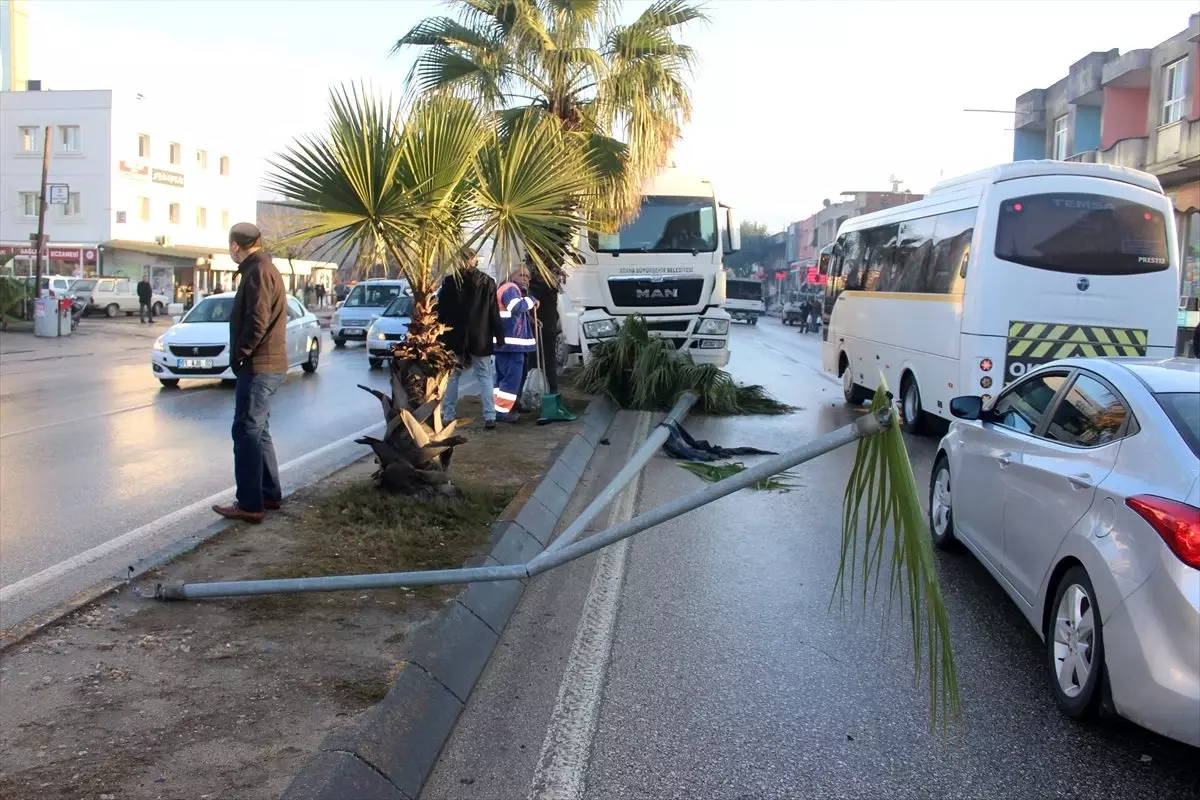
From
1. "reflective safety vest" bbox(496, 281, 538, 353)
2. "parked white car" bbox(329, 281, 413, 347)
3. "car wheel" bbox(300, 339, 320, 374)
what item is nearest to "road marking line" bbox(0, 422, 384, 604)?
"reflective safety vest" bbox(496, 281, 538, 353)

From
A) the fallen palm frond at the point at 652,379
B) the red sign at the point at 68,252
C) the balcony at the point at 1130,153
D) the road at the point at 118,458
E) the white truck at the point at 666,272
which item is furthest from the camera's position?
the red sign at the point at 68,252

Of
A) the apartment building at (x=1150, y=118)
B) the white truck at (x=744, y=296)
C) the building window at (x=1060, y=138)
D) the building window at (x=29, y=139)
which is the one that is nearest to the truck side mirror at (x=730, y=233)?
the apartment building at (x=1150, y=118)

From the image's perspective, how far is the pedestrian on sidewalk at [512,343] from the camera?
11984 mm

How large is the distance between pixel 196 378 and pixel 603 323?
6933 mm

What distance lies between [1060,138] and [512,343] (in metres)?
31.7

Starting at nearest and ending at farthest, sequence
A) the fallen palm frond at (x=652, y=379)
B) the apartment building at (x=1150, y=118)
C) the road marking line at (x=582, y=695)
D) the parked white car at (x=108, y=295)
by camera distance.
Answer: the road marking line at (x=582, y=695), the fallen palm frond at (x=652, y=379), the apartment building at (x=1150, y=118), the parked white car at (x=108, y=295)

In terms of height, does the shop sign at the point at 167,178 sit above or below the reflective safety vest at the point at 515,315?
above

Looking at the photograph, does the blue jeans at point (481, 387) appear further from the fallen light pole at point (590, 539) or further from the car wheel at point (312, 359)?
the car wheel at point (312, 359)

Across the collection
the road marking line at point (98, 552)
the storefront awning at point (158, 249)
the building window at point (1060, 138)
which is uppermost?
the building window at point (1060, 138)

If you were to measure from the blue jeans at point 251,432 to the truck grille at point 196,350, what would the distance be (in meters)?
10.2

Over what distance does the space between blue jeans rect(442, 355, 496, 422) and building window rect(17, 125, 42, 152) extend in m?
50.9

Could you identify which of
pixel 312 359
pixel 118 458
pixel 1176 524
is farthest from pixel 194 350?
pixel 1176 524

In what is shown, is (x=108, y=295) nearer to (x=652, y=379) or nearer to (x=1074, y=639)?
(x=652, y=379)

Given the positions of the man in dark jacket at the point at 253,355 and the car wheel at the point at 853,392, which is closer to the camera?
Result: the man in dark jacket at the point at 253,355
